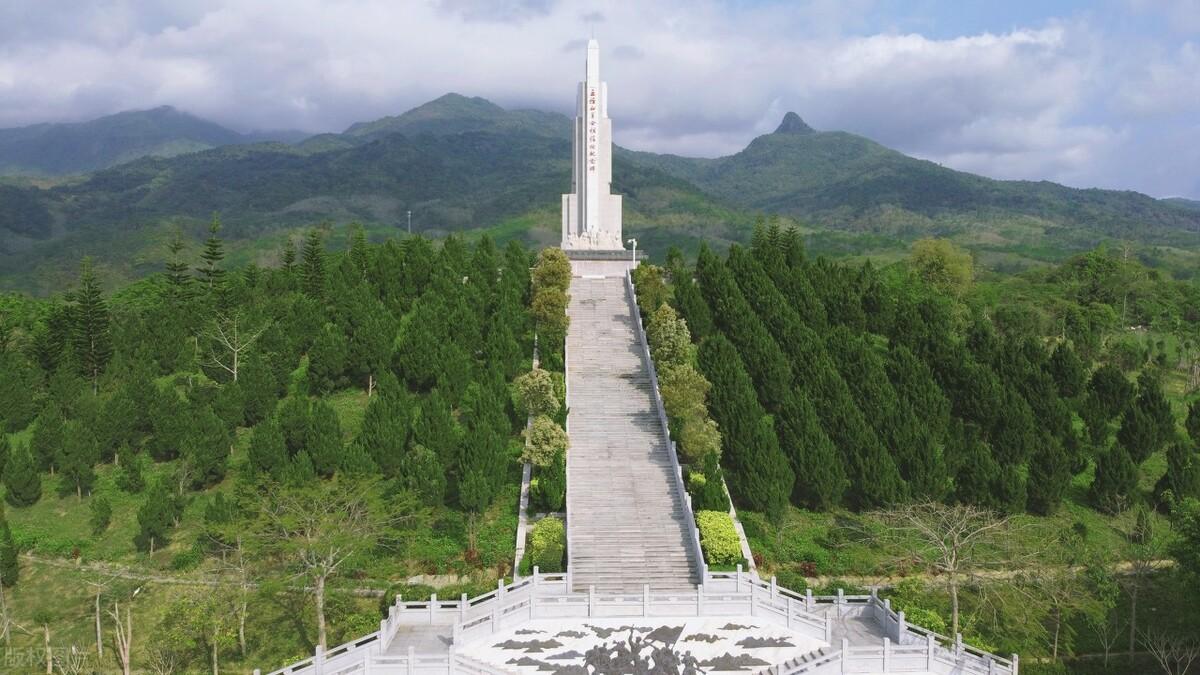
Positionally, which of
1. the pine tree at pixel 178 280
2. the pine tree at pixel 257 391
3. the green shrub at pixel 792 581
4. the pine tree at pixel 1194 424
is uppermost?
the pine tree at pixel 178 280

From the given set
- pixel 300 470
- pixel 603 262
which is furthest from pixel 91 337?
pixel 603 262

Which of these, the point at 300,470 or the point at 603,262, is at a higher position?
the point at 603,262

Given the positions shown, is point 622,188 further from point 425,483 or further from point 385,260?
point 425,483

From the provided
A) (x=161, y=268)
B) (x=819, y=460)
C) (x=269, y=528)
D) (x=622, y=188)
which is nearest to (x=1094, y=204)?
(x=622, y=188)

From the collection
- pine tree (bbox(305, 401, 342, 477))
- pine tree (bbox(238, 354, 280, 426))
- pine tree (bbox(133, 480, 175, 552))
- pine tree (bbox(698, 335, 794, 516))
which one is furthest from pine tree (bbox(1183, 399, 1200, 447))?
pine tree (bbox(133, 480, 175, 552))

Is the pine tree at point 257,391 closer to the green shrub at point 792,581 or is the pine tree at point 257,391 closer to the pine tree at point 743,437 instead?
the pine tree at point 743,437

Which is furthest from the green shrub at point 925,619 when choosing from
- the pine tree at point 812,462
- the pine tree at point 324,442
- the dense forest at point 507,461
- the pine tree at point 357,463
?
the pine tree at point 324,442

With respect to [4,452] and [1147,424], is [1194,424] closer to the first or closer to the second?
[1147,424]
